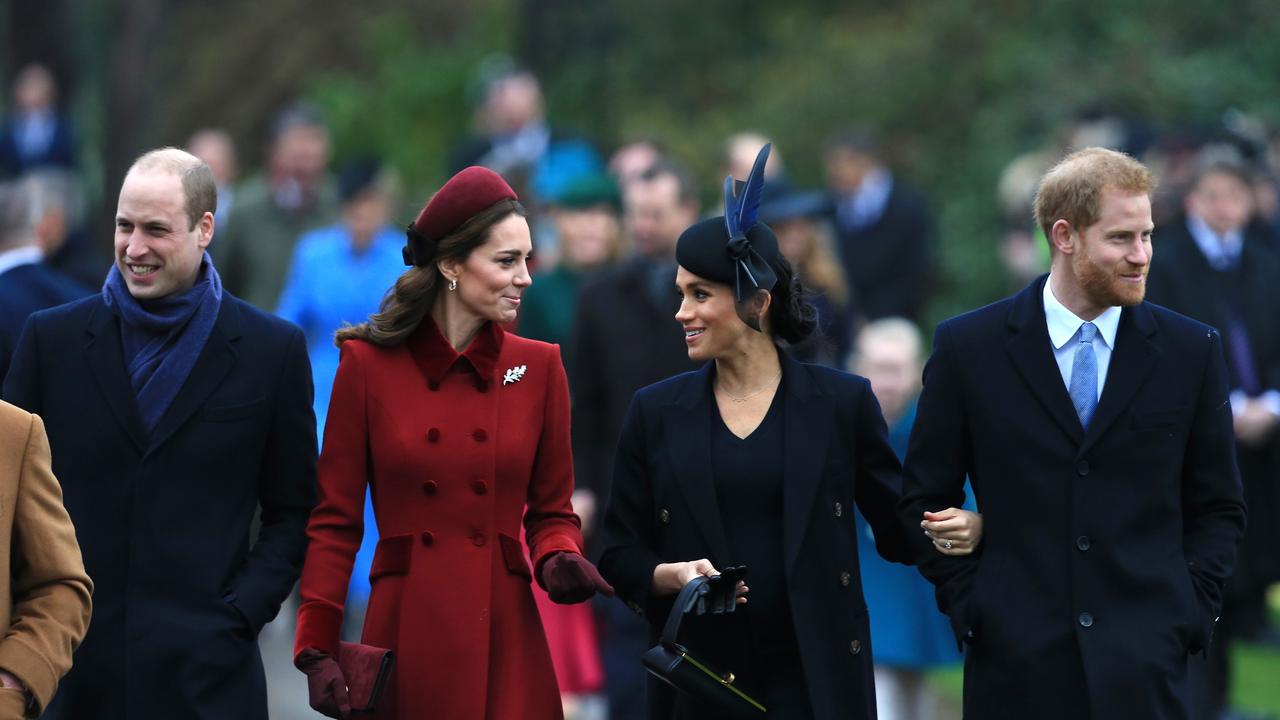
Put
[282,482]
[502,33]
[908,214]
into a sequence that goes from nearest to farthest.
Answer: [282,482], [908,214], [502,33]

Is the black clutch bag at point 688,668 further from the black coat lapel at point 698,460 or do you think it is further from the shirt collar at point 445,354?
the shirt collar at point 445,354

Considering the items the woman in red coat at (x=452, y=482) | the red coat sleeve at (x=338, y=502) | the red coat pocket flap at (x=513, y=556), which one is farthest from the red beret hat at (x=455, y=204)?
the red coat pocket flap at (x=513, y=556)

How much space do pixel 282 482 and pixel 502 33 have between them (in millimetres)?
21829

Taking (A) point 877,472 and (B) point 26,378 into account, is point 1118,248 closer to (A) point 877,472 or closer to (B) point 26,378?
(A) point 877,472

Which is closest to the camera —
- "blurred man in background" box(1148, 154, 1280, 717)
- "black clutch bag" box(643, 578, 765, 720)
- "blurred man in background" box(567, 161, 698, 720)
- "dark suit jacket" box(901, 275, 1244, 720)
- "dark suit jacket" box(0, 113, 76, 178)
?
"black clutch bag" box(643, 578, 765, 720)

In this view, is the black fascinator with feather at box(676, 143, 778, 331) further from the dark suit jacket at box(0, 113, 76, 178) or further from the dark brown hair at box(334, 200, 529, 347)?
the dark suit jacket at box(0, 113, 76, 178)

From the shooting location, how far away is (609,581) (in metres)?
6.60

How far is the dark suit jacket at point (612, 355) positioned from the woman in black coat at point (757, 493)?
2.85m

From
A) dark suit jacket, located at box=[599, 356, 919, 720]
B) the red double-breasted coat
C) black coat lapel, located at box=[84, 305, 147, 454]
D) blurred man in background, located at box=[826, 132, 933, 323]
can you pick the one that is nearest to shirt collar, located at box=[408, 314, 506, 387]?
the red double-breasted coat

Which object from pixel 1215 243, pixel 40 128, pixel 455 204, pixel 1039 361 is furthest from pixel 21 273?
pixel 40 128

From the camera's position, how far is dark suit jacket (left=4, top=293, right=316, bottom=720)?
637cm

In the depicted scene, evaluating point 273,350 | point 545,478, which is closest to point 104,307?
point 273,350

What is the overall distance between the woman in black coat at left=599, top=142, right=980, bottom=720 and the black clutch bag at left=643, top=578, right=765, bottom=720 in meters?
0.11

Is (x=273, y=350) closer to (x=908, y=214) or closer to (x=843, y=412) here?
(x=843, y=412)
